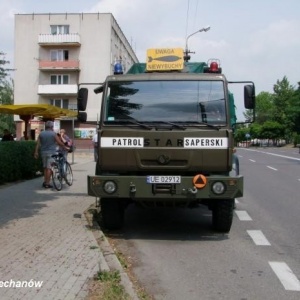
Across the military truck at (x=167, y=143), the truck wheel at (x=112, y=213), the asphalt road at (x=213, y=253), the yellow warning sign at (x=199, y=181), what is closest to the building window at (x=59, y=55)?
the asphalt road at (x=213, y=253)

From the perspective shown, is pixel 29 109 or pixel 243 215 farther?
pixel 29 109

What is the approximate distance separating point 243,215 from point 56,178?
5669 mm

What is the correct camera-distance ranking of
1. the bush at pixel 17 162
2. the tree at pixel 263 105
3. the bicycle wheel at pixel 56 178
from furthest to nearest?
the tree at pixel 263 105
the bush at pixel 17 162
the bicycle wheel at pixel 56 178

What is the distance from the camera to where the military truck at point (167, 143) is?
7.31m

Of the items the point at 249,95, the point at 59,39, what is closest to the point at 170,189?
the point at 249,95

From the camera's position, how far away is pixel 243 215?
9.99 metres

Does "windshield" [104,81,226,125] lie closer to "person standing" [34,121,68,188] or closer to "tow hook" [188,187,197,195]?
"tow hook" [188,187,197,195]

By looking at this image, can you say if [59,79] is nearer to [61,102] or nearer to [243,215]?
[61,102]

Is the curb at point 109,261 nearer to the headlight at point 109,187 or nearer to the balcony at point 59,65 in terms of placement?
the headlight at point 109,187

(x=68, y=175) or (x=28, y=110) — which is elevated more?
(x=28, y=110)

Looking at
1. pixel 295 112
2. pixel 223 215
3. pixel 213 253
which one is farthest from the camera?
pixel 295 112

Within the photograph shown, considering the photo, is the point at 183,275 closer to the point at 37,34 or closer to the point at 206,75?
the point at 206,75

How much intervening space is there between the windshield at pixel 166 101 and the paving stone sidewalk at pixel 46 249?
1.90 meters

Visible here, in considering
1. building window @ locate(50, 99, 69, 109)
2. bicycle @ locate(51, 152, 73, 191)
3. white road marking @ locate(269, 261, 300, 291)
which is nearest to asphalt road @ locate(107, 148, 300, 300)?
white road marking @ locate(269, 261, 300, 291)
